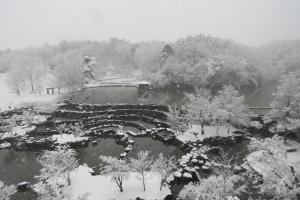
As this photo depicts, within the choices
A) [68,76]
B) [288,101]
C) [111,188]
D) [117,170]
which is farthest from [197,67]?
[117,170]

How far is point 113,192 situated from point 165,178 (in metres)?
5.35


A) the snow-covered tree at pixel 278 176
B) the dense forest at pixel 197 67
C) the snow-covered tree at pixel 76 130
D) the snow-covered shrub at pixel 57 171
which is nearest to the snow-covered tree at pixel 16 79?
the dense forest at pixel 197 67

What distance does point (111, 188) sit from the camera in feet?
76.4

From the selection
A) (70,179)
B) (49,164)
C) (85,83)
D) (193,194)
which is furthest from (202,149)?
(85,83)

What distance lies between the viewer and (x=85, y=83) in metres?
76.9

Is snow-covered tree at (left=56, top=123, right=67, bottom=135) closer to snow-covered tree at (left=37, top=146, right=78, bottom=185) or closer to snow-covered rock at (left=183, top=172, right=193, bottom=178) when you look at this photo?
snow-covered tree at (left=37, top=146, right=78, bottom=185)

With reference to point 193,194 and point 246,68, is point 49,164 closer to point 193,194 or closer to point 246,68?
point 193,194

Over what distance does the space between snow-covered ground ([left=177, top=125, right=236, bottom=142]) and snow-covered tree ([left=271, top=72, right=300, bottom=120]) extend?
6.89 meters

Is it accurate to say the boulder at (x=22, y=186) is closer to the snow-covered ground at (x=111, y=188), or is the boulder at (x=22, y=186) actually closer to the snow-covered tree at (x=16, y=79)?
the snow-covered ground at (x=111, y=188)

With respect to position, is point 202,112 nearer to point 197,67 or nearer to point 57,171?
point 57,171

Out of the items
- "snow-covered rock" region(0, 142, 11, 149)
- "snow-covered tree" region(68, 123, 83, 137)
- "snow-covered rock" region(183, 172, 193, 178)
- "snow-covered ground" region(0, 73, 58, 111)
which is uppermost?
"snow-covered ground" region(0, 73, 58, 111)

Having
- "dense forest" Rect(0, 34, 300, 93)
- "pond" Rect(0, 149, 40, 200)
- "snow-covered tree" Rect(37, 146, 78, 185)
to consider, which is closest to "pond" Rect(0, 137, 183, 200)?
"pond" Rect(0, 149, 40, 200)

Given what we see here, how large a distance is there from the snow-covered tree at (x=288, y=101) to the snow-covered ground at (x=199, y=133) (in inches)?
271

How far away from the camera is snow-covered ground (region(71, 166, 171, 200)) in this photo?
2216cm
